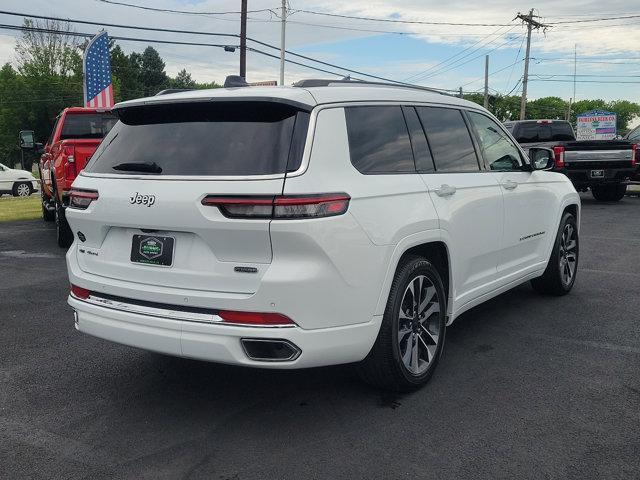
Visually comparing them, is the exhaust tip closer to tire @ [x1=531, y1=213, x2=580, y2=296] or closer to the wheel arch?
the wheel arch

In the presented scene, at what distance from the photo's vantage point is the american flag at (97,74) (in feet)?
59.5

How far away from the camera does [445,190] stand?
428 centimetres

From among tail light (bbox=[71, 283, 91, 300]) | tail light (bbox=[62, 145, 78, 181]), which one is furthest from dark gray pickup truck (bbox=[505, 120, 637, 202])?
tail light (bbox=[71, 283, 91, 300])

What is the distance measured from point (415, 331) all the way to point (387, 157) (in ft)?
3.58

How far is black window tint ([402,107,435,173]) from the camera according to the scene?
4230mm

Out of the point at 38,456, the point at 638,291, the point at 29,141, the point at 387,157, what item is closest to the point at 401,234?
the point at 387,157

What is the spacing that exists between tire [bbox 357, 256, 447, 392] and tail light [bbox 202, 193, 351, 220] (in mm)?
784

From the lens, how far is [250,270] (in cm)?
326

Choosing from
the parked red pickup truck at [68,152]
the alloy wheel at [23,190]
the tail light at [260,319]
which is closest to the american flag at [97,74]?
the parked red pickup truck at [68,152]

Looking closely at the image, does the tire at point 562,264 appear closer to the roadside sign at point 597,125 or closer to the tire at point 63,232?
the tire at point 63,232

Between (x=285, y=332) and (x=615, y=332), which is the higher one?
(x=285, y=332)

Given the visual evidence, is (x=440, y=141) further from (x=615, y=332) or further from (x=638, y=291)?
(x=638, y=291)

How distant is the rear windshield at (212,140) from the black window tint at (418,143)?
1056 mm

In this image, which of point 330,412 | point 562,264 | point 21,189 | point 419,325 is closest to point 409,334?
point 419,325
